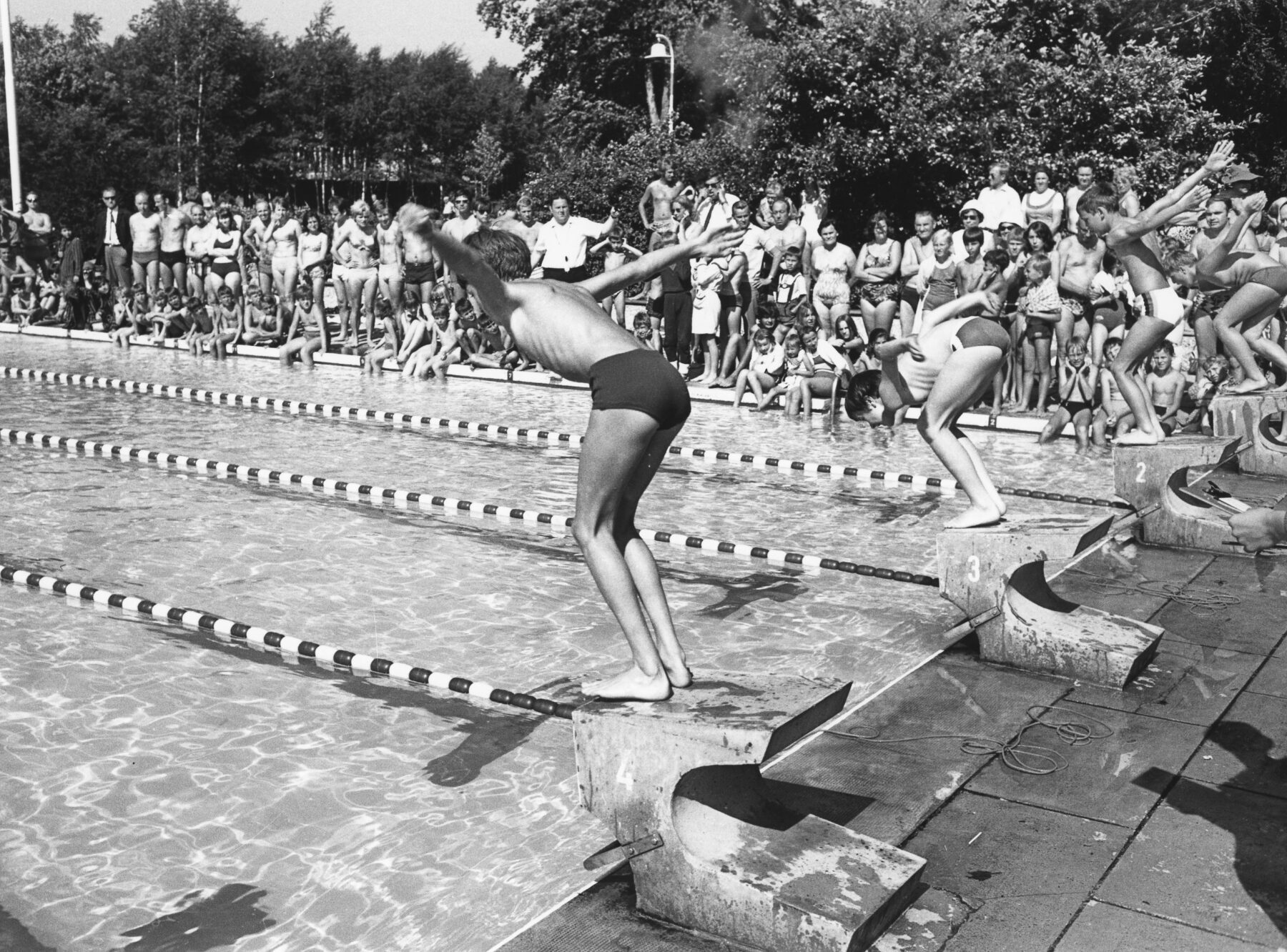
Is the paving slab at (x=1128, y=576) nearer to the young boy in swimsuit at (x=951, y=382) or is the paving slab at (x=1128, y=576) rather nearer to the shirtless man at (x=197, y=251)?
the young boy in swimsuit at (x=951, y=382)

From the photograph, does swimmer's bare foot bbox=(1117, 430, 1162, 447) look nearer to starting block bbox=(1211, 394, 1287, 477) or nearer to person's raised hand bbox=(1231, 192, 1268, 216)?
starting block bbox=(1211, 394, 1287, 477)

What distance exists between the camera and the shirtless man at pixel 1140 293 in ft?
25.6

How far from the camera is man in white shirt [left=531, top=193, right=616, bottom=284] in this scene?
14773 mm

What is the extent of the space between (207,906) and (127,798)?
87 centimetres

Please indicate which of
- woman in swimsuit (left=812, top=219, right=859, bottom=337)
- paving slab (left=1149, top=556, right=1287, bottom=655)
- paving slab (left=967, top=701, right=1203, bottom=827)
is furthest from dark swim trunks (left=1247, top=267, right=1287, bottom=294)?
paving slab (left=967, top=701, right=1203, bottom=827)

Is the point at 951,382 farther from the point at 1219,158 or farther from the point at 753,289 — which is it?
the point at 753,289

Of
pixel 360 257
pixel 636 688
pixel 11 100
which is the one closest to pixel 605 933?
pixel 636 688

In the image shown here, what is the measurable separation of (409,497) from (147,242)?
11.5 meters

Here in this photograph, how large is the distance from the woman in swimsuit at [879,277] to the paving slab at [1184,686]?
301 inches

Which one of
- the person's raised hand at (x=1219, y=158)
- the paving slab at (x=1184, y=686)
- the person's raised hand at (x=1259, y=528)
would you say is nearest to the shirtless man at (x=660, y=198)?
the person's raised hand at (x=1219, y=158)

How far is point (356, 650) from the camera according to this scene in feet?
19.8

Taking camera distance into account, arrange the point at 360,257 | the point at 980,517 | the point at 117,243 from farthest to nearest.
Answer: the point at 117,243, the point at 360,257, the point at 980,517

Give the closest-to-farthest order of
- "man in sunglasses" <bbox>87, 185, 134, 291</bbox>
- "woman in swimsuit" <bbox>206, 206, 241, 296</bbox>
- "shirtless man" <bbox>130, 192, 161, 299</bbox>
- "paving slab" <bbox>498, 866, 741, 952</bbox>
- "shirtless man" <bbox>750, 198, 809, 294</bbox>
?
1. "paving slab" <bbox>498, 866, 741, 952</bbox>
2. "shirtless man" <bbox>750, 198, 809, 294</bbox>
3. "woman in swimsuit" <bbox>206, 206, 241, 296</bbox>
4. "shirtless man" <bbox>130, 192, 161, 299</bbox>
5. "man in sunglasses" <bbox>87, 185, 134, 291</bbox>

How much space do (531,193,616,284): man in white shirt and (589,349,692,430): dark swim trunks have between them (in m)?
10.9
